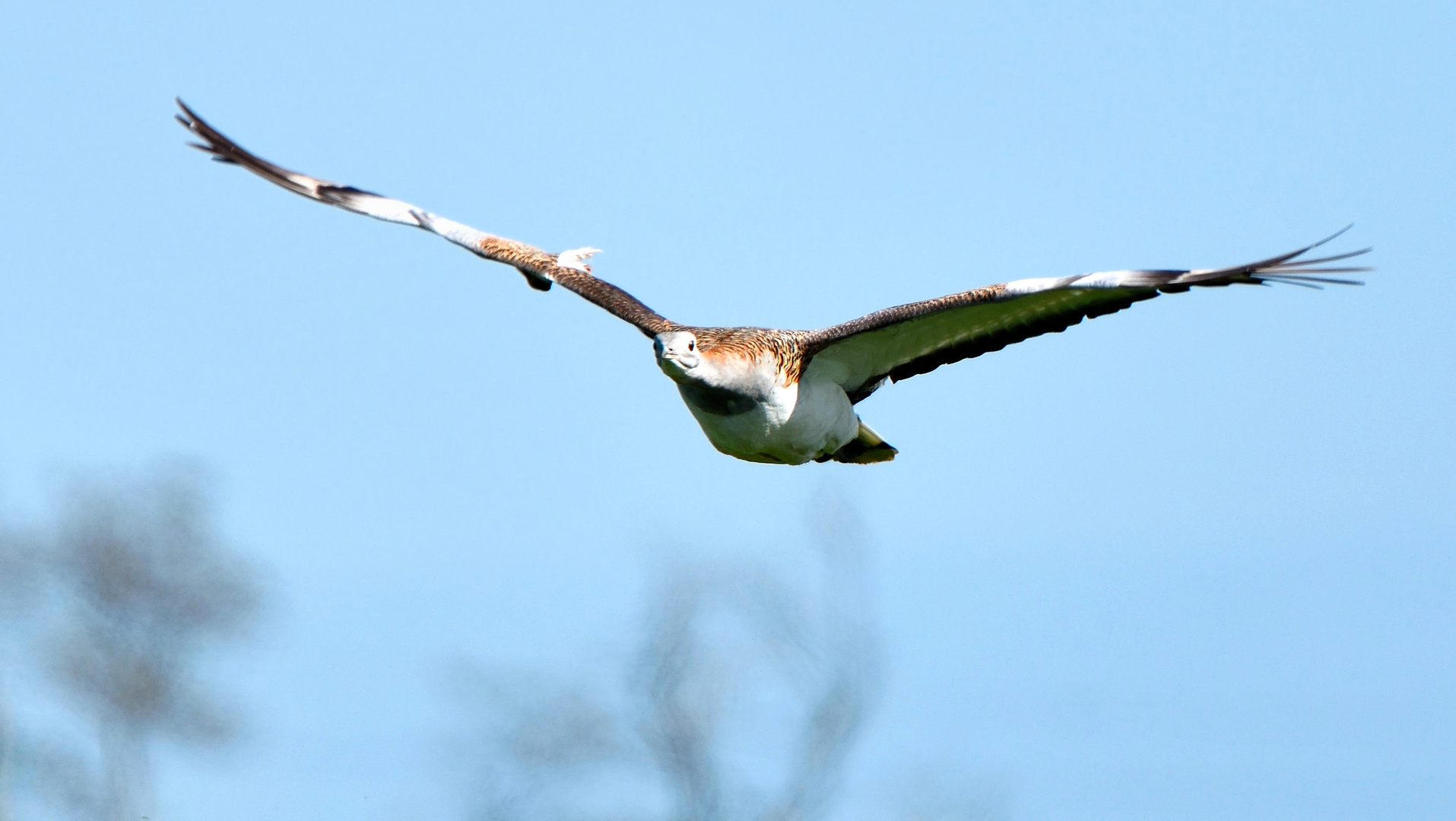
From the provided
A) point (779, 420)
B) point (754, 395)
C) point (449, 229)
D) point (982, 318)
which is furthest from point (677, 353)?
point (449, 229)

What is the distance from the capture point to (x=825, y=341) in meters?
12.8

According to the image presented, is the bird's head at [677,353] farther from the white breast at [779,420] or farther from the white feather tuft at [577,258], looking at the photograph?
the white feather tuft at [577,258]

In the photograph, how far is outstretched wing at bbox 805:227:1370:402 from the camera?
11.4 metres

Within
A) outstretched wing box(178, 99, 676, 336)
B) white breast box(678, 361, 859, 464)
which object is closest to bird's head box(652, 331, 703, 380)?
white breast box(678, 361, 859, 464)

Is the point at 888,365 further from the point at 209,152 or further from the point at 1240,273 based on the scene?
the point at 209,152

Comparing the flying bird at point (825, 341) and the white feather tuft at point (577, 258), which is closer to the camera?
the flying bird at point (825, 341)

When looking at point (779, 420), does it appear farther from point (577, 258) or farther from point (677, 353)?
point (577, 258)

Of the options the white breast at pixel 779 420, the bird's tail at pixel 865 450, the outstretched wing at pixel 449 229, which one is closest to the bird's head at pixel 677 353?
the white breast at pixel 779 420

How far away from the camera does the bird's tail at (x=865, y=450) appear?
14492 mm

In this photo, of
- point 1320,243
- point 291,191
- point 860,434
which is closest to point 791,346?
point 860,434

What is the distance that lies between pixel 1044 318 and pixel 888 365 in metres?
1.62

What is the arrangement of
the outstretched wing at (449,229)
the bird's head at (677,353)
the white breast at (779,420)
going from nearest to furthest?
the bird's head at (677,353)
the white breast at (779,420)
the outstretched wing at (449,229)

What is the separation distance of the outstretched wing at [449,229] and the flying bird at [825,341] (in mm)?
18

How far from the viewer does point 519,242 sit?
15250 millimetres
